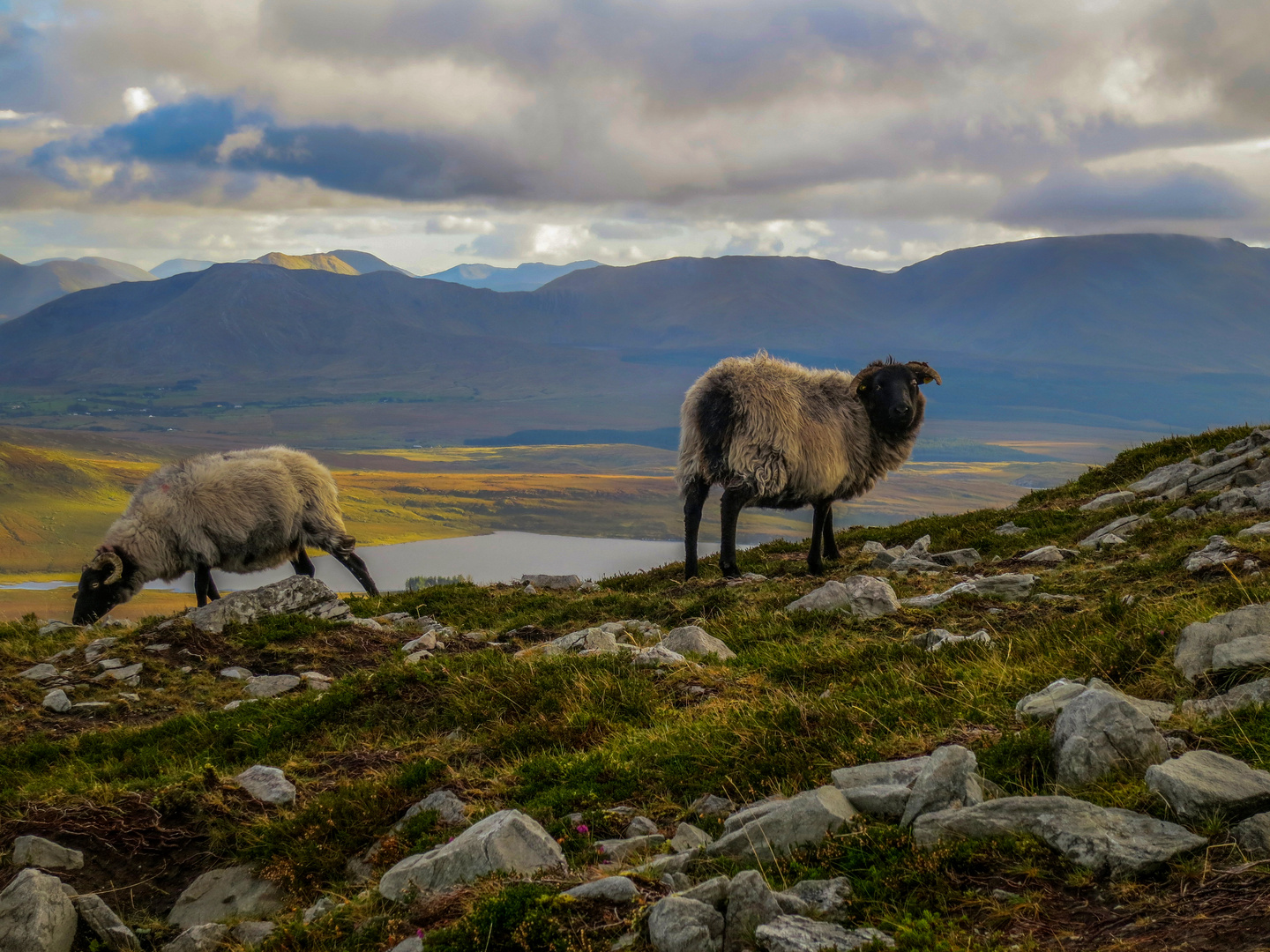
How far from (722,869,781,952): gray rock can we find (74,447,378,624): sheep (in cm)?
1887

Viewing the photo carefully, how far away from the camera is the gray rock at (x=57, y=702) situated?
39.8ft

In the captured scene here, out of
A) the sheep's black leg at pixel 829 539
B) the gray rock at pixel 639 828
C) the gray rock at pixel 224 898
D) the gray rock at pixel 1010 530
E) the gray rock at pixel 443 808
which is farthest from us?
the sheep's black leg at pixel 829 539

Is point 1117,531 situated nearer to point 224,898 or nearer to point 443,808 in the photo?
point 443,808

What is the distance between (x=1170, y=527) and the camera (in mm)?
15805

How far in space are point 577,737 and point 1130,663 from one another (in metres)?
4.69

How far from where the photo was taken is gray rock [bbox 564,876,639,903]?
5.12 metres

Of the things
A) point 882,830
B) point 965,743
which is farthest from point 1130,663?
point 882,830

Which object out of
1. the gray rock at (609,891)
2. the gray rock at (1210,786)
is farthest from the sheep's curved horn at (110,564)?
the gray rock at (1210,786)

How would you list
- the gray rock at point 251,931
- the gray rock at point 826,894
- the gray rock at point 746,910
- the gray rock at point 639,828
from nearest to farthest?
the gray rock at point 746,910, the gray rock at point 826,894, the gray rock at point 251,931, the gray rock at point 639,828

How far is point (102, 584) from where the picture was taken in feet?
67.1

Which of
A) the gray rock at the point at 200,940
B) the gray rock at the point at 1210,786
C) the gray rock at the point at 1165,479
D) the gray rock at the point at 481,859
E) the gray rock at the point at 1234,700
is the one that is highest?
the gray rock at the point at 1165,479

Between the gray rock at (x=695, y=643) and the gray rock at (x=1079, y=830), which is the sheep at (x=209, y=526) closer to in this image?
the gray rock at (x=695, y=643)

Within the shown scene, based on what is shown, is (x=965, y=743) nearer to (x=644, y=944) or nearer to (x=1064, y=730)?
(x=1064, y=730)

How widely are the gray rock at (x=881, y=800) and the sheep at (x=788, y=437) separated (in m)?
11.4
